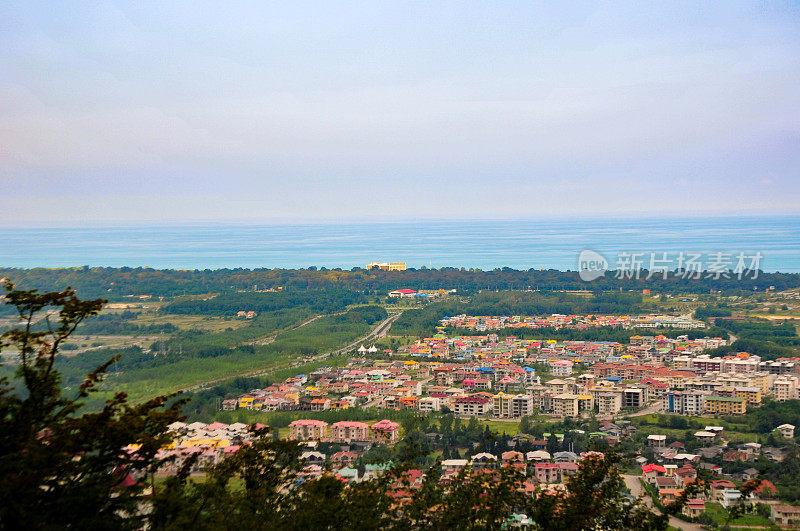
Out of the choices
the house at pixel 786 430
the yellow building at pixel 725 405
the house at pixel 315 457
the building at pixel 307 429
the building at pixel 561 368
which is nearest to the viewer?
the house at pixel 315 457

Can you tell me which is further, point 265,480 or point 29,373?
point 265,480

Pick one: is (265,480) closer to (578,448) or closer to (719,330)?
Result: (578,448)

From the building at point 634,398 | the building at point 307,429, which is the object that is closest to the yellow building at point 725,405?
the building at point 634,398

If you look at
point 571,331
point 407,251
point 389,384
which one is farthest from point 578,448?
point 407,251

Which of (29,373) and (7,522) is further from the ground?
(29,373)

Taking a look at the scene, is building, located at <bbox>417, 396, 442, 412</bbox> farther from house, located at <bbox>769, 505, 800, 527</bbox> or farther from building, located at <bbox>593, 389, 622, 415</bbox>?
house, located at <bbox>769, 505, 800, 527</bbox>

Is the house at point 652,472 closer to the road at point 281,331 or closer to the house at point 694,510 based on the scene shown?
the house at point 694,510

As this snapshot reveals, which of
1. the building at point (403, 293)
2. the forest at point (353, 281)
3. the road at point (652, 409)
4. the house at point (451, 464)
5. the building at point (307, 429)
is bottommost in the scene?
the building at point (307, 429)
